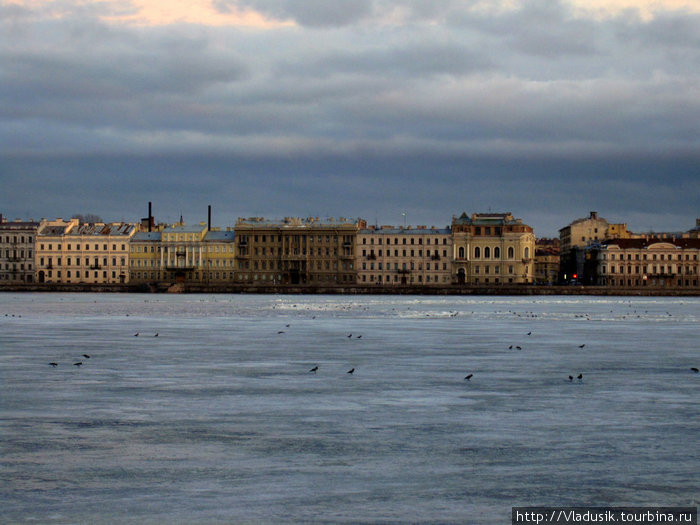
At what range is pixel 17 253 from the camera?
136 metres

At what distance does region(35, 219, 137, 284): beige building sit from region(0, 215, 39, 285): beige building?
3.63 ft

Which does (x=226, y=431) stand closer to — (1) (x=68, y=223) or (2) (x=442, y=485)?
(2) (x=442, y=485)

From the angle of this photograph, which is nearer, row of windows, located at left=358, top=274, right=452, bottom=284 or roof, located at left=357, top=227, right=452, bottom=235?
row of windows, located at left=358, top=274, right=452, bottom=284

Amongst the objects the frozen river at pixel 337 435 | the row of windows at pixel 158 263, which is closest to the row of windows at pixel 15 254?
the row of windows at pixel 158 263

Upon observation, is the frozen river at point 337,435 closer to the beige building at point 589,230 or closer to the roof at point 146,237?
the roof at point 146,237

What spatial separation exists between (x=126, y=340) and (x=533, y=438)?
18296 mm

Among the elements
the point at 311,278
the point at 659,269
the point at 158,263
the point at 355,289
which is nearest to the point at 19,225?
the point at 158,263

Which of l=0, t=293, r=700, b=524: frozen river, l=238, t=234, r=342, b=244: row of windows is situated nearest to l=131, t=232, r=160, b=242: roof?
l=238, t=234, r=342, b=244: row of windows

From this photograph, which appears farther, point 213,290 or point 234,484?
point 213,290

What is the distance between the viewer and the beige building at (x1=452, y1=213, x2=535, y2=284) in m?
128

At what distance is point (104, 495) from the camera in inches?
364

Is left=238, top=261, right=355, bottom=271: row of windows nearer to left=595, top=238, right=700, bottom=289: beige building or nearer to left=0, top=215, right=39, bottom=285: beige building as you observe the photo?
left=0, top=215, right=39, bottom=285: beige building

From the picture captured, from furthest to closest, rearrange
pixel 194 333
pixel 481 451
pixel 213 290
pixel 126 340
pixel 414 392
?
pixel 213 290
pixel 194 333
pixel 126 340
pixel 414 392
pixel 481 451

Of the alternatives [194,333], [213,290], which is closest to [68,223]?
[213,290]
